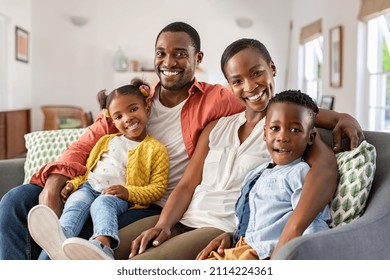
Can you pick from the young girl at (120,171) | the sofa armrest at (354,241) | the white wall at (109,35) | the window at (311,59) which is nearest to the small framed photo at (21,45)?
the white wall at (109,35)

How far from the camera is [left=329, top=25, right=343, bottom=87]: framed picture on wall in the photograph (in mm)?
4590

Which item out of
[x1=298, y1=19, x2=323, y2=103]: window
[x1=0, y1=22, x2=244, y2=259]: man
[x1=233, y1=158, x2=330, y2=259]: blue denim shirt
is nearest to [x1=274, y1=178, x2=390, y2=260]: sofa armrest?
[x1=233, y1=158, x2=330, y2=259]: blue denim shirt

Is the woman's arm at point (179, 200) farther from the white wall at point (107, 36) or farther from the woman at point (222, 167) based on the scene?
the white wall at point (107, 36)

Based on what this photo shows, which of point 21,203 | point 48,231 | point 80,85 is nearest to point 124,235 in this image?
point 48,231

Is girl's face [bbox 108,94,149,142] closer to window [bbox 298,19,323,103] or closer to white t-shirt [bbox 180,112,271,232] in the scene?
white t-shirt [bbox 180,112,271,232]

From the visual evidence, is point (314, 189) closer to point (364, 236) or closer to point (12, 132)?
point (364, 236)

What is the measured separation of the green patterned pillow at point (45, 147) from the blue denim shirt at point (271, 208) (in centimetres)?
85

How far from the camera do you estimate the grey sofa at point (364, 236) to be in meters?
0.92

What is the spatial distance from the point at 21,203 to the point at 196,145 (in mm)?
559

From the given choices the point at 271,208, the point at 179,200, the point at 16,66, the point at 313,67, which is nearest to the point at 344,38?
the point at 313,67

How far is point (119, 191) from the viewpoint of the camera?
1437mm

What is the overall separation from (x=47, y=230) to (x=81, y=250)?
0.11 meters

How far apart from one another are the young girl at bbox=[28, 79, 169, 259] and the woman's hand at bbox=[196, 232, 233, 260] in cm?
24
